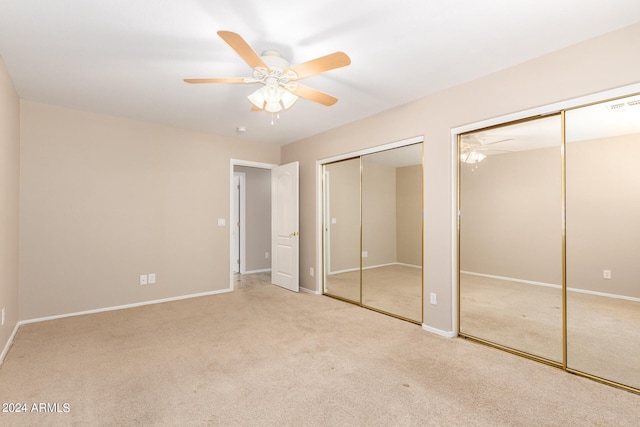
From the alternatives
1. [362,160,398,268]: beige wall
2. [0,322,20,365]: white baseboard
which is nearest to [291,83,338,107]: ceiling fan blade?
[362,160,398,268]: beige wall

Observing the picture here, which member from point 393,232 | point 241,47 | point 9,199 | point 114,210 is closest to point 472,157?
point 393,232

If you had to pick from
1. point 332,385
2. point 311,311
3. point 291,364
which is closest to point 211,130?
point 311,311

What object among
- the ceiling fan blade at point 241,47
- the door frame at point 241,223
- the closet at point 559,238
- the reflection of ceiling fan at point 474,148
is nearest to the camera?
the ceiling fan blade at point 241,47

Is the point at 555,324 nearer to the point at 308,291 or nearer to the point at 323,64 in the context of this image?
the point at 323,64

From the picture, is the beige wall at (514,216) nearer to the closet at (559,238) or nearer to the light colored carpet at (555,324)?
the closet at (559,238)

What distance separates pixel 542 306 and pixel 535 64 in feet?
6.86

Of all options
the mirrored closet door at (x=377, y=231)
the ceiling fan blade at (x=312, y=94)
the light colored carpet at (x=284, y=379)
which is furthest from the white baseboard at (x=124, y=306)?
the ceiling fan blade at (x=312, y=94)

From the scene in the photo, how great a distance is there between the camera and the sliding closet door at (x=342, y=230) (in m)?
4.50

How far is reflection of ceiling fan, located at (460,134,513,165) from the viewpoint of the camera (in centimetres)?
300

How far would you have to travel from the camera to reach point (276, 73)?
87.0 inches

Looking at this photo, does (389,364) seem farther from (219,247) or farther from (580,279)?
(219,247)

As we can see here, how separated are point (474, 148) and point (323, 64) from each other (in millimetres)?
1886

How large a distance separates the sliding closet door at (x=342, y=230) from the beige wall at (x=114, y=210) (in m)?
1.63

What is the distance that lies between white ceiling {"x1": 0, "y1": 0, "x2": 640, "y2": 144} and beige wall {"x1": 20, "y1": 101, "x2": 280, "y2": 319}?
2.16ft
